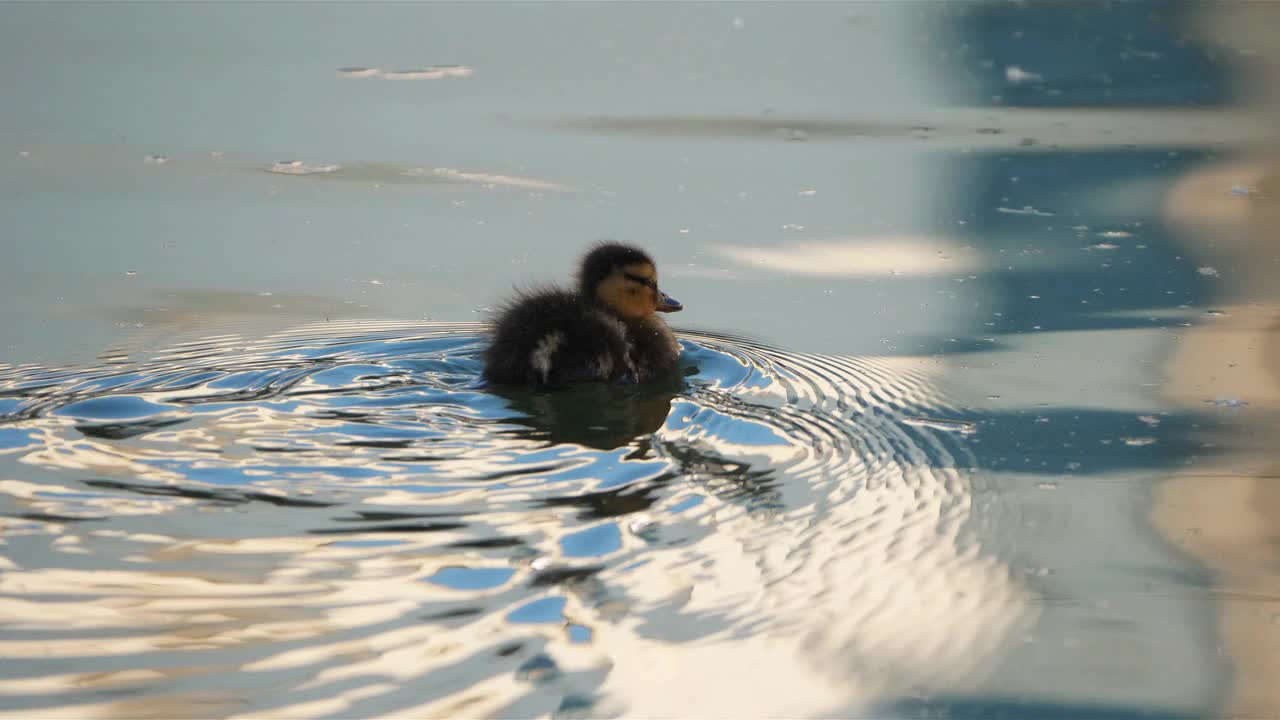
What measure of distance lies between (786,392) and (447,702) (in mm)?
1467

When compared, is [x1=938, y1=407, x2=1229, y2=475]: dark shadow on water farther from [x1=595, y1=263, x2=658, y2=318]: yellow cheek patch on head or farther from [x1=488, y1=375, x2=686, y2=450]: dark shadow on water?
[x1=595, y1=263, x2=658, y2=318]: yellow cheek patch on head

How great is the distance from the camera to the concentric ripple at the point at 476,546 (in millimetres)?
1869

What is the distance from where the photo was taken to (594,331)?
3.38 metres

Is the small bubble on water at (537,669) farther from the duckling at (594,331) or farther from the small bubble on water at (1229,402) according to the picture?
the small bubble on water at (1229,402)

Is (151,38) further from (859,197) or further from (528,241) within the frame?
(859,197)

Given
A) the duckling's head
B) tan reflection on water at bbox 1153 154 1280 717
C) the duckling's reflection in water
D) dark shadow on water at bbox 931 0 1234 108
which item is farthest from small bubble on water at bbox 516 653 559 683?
dark shadow on water at bbox 931 0 1234 108

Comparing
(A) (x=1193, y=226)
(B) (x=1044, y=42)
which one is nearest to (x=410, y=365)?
(A) (x=1193, y=226)

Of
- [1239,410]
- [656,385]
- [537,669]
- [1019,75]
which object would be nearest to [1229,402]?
[1239,410]

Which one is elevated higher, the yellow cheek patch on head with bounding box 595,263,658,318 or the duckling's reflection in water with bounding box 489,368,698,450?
the yellow cheek patch on head with bounding box 595,263,658,318

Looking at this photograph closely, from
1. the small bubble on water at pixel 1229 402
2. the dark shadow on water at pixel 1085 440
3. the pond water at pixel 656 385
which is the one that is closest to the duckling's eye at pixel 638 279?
the pond water at pixel 656 385

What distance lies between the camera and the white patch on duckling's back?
10.7 ft

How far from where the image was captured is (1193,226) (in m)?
4.33

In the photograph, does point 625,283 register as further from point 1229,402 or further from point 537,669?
point 537,669

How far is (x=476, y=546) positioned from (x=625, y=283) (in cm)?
150
